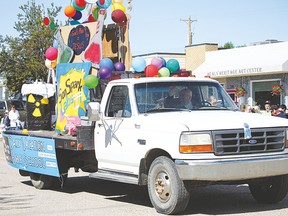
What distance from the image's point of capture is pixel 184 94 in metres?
9.42

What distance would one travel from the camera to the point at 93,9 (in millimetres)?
12836

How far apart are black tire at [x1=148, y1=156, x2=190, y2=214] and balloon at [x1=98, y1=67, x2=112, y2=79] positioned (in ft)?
8.07

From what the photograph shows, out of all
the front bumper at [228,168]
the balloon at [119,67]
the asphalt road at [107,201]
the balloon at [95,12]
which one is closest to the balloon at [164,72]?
the balloon at [119,67]

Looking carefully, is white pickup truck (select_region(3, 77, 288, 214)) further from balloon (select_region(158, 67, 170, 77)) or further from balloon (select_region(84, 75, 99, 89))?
balloon (select_region(158, 67, 170, 77))

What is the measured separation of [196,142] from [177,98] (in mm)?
1542

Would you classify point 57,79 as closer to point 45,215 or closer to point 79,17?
point 79,17

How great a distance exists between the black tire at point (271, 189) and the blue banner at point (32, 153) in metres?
3.48

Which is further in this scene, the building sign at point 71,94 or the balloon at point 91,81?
the building sign at point 71,94

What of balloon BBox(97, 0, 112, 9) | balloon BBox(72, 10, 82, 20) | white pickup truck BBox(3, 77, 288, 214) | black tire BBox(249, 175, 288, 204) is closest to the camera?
white pickup truck BBox(3, 77, 288, 214)

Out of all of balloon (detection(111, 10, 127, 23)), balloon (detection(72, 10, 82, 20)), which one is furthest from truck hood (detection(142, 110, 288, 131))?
balloon (detection(72, 10, 82, 20))

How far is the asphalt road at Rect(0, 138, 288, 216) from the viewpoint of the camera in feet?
28.6

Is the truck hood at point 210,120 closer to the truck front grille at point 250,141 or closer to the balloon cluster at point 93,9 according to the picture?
the truck front grille at point 250,141

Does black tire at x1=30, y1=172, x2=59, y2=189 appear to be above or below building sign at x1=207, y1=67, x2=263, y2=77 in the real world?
below

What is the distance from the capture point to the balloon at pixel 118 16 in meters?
11.5
